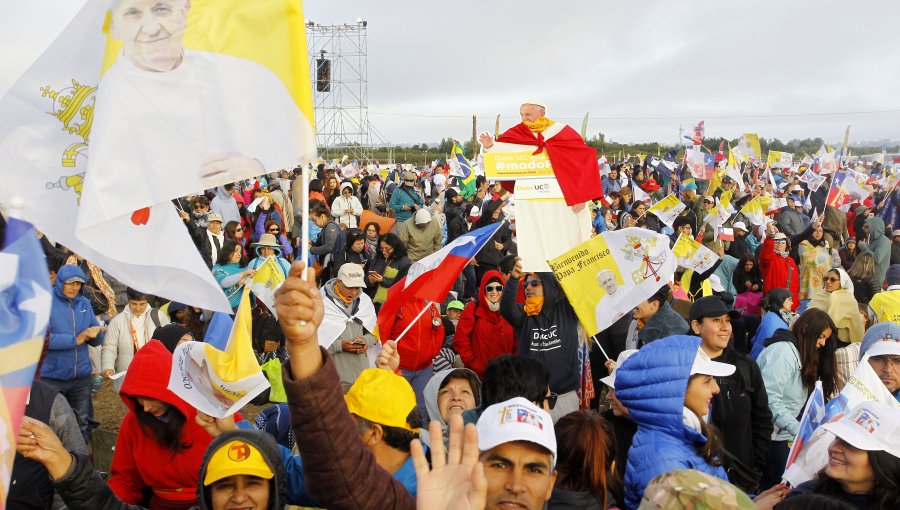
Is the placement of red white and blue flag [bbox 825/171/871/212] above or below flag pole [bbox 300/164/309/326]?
below

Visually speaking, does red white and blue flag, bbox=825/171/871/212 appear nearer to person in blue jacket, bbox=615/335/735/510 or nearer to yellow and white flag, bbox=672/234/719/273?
yellow and white flag, bbox=672/234/719/273

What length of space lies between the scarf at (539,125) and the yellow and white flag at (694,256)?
3.34m

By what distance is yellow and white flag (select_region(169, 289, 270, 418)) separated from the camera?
3689 millimetres

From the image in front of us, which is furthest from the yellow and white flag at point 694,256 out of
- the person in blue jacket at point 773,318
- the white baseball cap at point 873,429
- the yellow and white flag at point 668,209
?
the white baseball cap at point 873,429

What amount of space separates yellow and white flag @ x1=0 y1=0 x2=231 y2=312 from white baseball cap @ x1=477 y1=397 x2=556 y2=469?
112 cm

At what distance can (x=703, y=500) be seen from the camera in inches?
90.6

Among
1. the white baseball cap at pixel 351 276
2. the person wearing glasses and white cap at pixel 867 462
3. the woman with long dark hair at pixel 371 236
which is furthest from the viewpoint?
the woman with long dark hair at pixel 371 236

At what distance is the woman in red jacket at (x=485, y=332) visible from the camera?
671cm

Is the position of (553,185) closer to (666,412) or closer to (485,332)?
(485,332)

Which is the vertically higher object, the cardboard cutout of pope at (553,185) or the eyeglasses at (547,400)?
the cardboard cutout of pope at (553,185)

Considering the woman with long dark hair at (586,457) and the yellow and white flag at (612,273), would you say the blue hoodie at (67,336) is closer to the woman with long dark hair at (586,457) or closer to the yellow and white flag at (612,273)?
the yellow and white flag at (612,273)

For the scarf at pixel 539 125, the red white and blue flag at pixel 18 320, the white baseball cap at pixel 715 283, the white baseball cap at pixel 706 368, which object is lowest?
the white baseball cap at pixel 715 283

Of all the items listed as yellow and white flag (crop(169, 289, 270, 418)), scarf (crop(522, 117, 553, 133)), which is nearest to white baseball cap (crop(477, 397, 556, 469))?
yellow and white flag (crop(169, 289, 270, 418))

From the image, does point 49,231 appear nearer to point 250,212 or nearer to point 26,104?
point 26,104
